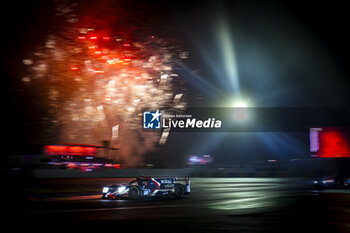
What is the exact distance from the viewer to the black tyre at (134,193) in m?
16.4

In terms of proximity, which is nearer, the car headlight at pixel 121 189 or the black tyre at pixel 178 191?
the car headlight at pixel 121 189

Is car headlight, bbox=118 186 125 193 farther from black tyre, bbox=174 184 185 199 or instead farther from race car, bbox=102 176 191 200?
black tyre, bbox=174 184 185 199

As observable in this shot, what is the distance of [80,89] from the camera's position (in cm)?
2038

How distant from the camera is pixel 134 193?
→ 16.4 m

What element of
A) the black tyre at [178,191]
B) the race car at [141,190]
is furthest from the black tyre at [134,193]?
the black tyre at [178,191]

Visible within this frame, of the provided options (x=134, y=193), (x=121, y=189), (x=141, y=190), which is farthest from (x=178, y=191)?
(x=121, y=189)

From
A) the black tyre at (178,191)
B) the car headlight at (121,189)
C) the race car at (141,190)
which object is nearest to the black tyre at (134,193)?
the race car at (141,190)

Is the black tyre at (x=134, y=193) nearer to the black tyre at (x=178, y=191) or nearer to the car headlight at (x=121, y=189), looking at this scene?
the car headlight at (x=121, y=189)

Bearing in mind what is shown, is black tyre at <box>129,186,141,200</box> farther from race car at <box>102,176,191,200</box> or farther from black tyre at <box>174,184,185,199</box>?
black tyre at <box>174,184,185,199</box>

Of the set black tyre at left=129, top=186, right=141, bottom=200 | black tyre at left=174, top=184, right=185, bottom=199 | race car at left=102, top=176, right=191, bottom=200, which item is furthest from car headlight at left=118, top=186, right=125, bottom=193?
black tyre at left=174, top=184, right=185, bottom=199

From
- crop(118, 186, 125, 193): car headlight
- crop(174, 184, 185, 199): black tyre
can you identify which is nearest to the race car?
crop(118, 186, 125, 193): car headlight

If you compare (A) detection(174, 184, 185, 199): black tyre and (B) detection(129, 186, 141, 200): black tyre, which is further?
(A) detection(174, 184, 185, 199): black tyre

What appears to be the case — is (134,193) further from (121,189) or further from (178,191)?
(178,191)

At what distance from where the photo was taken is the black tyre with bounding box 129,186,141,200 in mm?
16353
